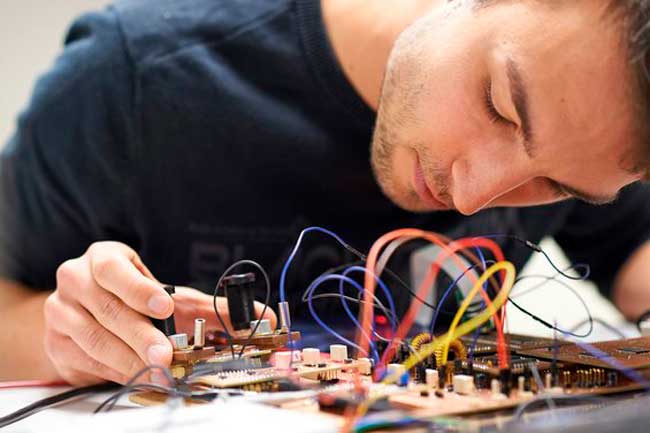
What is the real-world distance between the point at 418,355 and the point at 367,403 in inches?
7.3

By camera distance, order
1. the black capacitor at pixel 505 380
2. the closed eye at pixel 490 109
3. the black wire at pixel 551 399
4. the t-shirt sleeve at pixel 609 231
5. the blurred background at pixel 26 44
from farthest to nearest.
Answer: the blurred background at pixel 26 44, the t-shirt sleeve at pixel 609 231, the closed eye at pixel 490 109, the black capacitor at pixel 505 380, the black wire at pixel 551 399

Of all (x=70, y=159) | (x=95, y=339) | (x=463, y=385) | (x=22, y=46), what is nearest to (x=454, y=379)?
(x=463, y=385)

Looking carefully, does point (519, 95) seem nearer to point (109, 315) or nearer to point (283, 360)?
point (283, 360)

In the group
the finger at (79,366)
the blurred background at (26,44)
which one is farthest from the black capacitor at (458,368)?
the blurred background at (26,44)

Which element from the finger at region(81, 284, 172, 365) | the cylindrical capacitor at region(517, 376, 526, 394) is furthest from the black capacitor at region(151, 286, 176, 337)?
the cylindrical capacitor at region(517, 376, 526, 394)

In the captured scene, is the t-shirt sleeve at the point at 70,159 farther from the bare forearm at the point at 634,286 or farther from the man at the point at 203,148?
the bare forearm at the point at 634,286

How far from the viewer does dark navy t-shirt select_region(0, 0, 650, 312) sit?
58.9 inches

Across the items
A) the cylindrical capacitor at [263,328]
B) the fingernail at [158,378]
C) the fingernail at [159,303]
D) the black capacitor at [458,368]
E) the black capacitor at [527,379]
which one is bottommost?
the fingernail at [158,378]

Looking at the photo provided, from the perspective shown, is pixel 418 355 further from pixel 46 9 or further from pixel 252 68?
pixel 46 9

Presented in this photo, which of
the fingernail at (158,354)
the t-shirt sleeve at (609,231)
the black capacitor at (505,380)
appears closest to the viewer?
the black capacitor at (505,380)

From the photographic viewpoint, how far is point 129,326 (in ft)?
3.24

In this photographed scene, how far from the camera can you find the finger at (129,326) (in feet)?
3.09

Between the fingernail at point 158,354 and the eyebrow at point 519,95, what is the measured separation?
0.55 m

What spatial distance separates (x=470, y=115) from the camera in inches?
42.2
